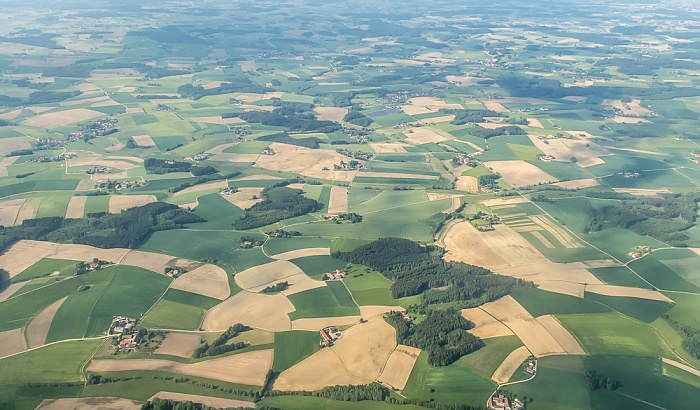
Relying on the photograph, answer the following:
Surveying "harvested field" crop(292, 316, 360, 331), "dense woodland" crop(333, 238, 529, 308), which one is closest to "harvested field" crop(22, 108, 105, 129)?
"dense woodland" crop(333, 238, 529, 308)

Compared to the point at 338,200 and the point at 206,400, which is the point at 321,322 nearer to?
the point at 206,400

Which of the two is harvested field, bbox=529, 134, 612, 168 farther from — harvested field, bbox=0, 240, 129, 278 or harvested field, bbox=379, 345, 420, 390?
harvested field, bbox=0, 240, 129, 278

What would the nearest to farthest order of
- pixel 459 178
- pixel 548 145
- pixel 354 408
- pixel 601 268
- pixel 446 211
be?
pixel 354 408, pixel 601 268, pixel 446 211, pixel 459 178, pixel 548 145

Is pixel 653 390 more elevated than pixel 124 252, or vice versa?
pixel 653 390

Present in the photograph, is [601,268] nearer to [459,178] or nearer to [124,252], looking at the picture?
[459,178]

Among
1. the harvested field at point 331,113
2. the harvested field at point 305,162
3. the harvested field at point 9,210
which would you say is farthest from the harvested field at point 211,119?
the harvested field at point 9,210

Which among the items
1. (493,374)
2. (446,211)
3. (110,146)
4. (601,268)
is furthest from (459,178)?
(110,146)
